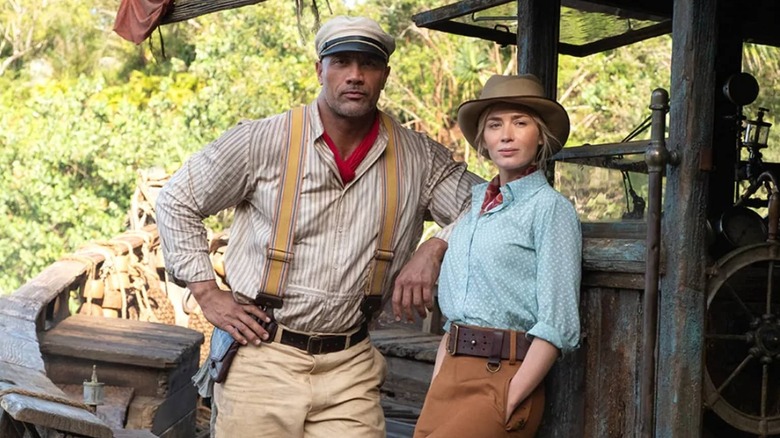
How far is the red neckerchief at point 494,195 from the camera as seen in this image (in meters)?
3.32

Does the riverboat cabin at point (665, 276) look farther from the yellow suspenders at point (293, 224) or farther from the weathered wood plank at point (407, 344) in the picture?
the weathered wood plank at point (407, 344)

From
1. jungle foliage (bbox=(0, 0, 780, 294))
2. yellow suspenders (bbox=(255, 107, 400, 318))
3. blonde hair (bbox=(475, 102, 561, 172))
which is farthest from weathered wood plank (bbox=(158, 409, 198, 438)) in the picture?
jungle foliage (bbox=(0, 0, 780, 294))

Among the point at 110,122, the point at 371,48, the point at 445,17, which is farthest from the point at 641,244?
the point at 110,122

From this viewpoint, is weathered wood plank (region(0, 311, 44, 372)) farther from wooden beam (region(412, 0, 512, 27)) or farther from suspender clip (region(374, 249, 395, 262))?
wooden beam (region(412, 0, 512, 27))

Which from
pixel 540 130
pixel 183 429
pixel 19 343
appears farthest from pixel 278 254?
pixel 183 429

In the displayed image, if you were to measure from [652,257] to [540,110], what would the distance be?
0.52 meters

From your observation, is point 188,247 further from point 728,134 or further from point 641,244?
point 728,134

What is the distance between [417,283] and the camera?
3594 mm

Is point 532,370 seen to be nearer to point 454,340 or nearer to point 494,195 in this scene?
point 454,340

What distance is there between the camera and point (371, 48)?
147 inches

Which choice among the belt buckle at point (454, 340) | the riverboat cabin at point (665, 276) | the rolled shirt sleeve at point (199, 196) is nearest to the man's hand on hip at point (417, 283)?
the belt buckle at point (454, 340)

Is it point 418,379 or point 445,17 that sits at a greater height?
point 445,17

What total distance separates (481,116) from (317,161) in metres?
0.65

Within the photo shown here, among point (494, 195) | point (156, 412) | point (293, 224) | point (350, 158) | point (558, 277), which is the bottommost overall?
point (156, 412)
